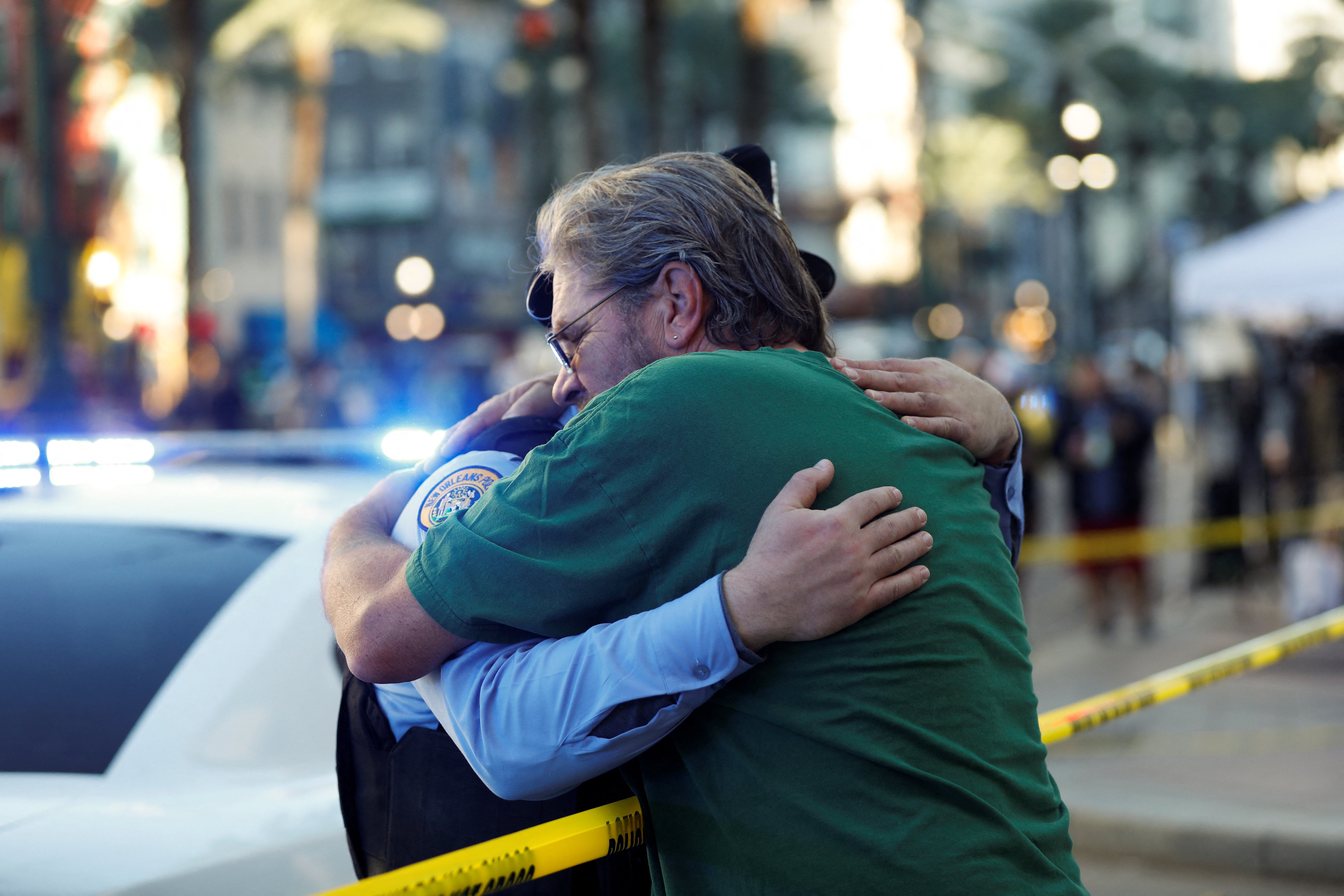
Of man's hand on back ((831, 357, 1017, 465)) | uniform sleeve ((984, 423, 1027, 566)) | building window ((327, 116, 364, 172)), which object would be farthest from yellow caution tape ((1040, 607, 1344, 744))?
building window ((327, 116, 364, 172))

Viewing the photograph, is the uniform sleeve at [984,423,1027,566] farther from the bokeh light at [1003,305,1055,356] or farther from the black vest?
the bokeh light at [1003,305,1055,356]

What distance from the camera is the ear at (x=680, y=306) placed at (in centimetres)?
185

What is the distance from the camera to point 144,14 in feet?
97.7

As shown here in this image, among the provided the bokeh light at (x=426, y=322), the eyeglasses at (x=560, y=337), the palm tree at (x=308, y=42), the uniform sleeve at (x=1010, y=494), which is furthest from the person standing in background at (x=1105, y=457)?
the bokeh light at (x=426, y=322)

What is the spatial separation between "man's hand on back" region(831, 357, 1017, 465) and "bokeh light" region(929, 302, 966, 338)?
4706 cm

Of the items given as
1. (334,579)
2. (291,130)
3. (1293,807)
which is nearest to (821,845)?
(334,579)

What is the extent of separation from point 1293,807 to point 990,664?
474cm

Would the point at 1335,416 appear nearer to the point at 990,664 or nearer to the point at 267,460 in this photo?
the point at 267,460

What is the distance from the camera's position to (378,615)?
5.58ft

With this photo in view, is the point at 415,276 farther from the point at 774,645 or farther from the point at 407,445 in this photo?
the point at 774,645

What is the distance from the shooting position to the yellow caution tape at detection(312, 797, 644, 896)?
1.64m

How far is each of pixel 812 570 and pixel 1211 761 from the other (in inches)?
224

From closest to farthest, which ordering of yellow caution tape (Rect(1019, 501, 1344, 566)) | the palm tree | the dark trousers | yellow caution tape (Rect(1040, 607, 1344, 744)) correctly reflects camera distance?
the dark trousers → yellow caution tape (Rect(1040, 607, 1344, 744)) → yellow caution tape (Rect(1019, 501, 1344, 566)) → the palm tree

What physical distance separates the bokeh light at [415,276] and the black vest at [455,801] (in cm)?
4865
